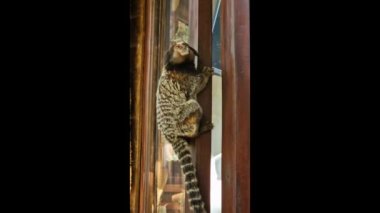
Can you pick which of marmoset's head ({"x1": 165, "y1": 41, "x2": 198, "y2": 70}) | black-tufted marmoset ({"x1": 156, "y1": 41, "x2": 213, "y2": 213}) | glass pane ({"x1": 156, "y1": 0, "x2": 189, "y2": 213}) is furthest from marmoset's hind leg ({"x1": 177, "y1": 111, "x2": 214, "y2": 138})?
marmoset's head ({"x1": 165, "y1": 41, "x2": 198, "y2": 70})

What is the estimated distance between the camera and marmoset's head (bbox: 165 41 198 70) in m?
1.47

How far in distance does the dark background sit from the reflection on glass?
249mm

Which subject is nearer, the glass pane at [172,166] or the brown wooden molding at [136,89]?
the glass pane at [172,166]

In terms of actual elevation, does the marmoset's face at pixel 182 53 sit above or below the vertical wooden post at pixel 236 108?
above

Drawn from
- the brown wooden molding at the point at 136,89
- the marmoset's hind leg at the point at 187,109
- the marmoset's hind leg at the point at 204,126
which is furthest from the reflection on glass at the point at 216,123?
the brown wooden molding at the point at 136,89

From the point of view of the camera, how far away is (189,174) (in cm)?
126

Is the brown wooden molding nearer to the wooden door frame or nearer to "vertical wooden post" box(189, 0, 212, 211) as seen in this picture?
the wooden door frame

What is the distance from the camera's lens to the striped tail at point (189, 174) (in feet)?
3.83

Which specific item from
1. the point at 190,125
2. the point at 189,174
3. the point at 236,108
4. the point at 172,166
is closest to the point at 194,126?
the point at 190,125
